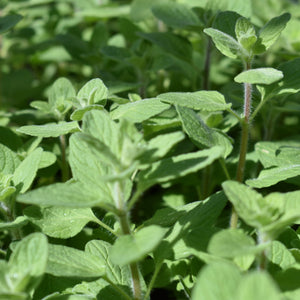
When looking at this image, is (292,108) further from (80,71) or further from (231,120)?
(80,71)

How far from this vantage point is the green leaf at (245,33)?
1.69m

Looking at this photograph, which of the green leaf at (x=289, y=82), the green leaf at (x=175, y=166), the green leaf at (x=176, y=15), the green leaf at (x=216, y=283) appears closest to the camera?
the green leaf at (x=216, y=283)

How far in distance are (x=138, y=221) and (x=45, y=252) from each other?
3.87 feet

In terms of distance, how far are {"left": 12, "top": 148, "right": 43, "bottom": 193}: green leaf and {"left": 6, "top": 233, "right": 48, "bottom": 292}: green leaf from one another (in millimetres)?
444

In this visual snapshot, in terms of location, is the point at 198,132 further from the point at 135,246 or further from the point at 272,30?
the point at 135,246

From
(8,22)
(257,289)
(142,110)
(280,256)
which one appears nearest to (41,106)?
(8,22)

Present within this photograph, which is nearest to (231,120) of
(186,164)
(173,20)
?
(173,20)

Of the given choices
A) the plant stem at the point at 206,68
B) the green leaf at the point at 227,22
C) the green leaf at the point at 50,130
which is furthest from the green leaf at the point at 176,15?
the green leaf at the point at 50,130

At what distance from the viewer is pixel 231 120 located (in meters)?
2.17

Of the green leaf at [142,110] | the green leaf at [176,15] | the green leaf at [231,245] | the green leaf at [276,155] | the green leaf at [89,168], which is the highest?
the green leaf at [176,15]

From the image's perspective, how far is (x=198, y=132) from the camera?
5.55 feet

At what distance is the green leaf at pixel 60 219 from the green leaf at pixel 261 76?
758 millimetres

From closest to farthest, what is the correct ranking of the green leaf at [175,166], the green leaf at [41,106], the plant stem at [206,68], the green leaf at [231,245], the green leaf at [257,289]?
1. the green leaf at [257,289]
2. the green leaf at [231,245]
3. the green leaf at [175,166]
4. the green leaf at [41,106]
5. the plant stem at [206,68]

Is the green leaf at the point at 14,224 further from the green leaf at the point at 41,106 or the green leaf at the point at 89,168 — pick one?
the green leaf at the point at 41,106
